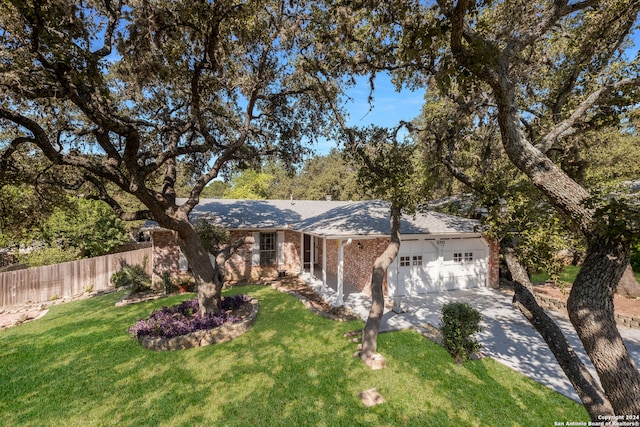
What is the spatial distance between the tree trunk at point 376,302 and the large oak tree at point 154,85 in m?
4.66

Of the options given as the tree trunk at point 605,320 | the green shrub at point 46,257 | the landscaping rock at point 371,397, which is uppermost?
the tree trunk at point 605,320

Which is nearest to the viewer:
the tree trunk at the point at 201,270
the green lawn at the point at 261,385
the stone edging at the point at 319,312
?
the green lawn at the point at 261,385

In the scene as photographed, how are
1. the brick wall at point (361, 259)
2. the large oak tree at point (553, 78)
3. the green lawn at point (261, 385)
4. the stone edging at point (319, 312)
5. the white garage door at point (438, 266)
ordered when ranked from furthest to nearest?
the brick wall at point (361, 259)
the white garage door at point (438, 266)
the stone edging at point (319, 312)
the green lawn at point (261, 385)
the large oak tree at point (553, 78)

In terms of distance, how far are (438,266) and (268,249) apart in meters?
8.33

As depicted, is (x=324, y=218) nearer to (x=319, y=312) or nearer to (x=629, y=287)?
(x=319, y=312)

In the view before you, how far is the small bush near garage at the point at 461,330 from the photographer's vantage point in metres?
6.26

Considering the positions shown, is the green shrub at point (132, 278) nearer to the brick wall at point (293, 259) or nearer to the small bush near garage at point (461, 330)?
the brick wall at point (293, 259)

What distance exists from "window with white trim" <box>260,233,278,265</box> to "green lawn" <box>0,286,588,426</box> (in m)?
6.61

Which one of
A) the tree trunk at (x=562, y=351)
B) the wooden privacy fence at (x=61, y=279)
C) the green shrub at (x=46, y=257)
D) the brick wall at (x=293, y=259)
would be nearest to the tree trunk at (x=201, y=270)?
the brick wall at (x=293, y=259)

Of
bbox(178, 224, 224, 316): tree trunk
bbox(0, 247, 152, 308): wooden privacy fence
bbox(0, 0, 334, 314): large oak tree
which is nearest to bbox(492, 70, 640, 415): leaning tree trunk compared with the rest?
bbox(0, 0, 334, 314): large oak tree

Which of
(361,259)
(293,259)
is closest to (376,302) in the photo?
(361,259)

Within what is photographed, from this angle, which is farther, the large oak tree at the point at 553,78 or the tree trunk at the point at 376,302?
the tree trunk at the point at 376,302

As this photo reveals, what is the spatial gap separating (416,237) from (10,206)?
1391 cm

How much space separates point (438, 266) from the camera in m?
11.8
